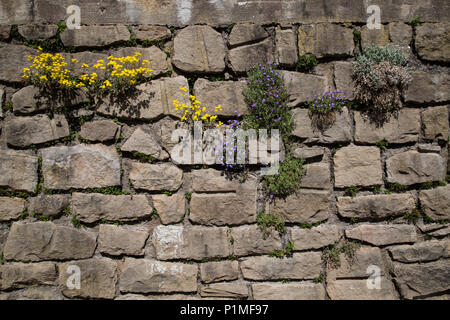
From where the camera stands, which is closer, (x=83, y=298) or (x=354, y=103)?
(x=83, y=298)

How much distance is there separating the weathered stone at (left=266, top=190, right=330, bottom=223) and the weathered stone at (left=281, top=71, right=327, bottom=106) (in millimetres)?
881

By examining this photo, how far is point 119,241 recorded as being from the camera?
9.64 ft

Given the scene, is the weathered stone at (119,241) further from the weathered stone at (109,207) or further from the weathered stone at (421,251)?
Result: the weathered stone at (421,251)

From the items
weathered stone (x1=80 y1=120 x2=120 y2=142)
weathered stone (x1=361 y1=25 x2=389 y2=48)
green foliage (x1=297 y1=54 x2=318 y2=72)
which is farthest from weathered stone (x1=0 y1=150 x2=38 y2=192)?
weathered stone (x1=361 y1=25 x2=389 y2=48)

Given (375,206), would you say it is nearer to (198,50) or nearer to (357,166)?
(357,166)

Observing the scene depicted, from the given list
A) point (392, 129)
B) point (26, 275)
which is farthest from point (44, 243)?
point (392, 129)

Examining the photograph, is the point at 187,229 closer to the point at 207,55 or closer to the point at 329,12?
the point at 207,55


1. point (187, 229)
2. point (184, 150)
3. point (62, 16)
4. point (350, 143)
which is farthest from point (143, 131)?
point (350, 143)

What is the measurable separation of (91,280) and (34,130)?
1.48 m

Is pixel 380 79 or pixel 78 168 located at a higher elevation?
pixel 380 79

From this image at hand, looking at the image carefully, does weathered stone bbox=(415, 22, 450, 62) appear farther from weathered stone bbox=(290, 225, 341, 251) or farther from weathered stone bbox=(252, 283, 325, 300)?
weathered stone bbox=(252, 283, 325, 300)

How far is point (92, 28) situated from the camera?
2969 mm

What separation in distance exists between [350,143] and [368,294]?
4.76 feet

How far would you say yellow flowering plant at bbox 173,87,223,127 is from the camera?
2945 mm
